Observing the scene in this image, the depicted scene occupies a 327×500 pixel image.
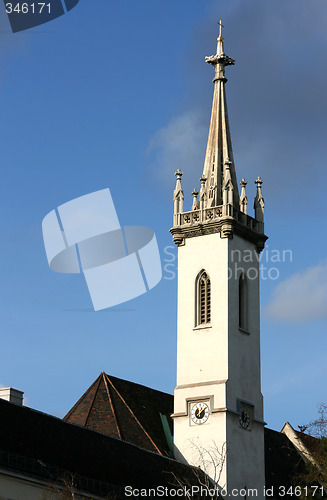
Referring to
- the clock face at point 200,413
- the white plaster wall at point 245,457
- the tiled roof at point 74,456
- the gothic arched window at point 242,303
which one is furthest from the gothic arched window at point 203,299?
the tiled roof at point 74,456

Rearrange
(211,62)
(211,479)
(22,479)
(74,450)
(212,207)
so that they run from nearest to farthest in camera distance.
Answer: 1. (22,479)
2. (74,450)
3. (211,479)
4. (212,207)
5. (211,62)

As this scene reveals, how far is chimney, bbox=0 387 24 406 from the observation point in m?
54.8

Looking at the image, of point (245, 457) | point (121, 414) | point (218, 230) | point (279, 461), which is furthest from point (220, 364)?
point (279, 461)

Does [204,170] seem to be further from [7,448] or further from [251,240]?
[7,448]

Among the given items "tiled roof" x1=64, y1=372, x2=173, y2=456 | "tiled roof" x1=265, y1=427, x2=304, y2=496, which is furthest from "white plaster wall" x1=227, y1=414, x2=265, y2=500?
"tiled roof" x1=265, y1=427, x2=304, y2=496

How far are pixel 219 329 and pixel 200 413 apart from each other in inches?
185

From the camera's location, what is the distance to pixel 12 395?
180 feet

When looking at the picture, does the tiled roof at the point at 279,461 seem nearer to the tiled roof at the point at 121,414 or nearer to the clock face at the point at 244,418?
the clock face at the point at 244,418

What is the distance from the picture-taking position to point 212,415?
62.2 m

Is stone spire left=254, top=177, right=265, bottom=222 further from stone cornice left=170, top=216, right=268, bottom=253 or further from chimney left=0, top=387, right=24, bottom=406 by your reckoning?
chimney left=0, top=387, right=24, bottom=406

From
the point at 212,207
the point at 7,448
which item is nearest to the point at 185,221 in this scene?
the point at 212,207

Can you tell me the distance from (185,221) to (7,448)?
74.9ft

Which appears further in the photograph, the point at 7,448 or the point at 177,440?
the point at 177,440

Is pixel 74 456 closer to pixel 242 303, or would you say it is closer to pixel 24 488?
pixel 24 488
